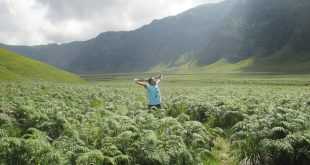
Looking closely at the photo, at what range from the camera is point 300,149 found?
8891 millimetres

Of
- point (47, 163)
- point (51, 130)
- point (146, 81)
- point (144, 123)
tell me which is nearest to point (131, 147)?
point (47, 163)

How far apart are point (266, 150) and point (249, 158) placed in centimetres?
51

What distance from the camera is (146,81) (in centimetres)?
1797

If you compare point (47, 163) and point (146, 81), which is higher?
point (146, 81)

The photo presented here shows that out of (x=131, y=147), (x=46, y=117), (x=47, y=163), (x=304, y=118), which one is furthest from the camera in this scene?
(x=46, y=117)

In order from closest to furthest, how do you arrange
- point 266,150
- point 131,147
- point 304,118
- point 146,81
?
point 131,147 → point 266,150 → point 304,118 → point 146,81

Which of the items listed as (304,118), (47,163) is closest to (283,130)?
(304,118)

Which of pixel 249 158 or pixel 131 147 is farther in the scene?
pixel 249 158

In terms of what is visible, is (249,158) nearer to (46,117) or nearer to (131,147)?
(131,147)

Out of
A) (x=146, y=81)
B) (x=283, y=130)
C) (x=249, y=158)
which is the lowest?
(x=249, y=158)

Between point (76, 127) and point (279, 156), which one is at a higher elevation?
point (76, 127)

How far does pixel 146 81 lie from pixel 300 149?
396 inches

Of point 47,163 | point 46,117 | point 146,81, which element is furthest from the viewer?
point 146,81

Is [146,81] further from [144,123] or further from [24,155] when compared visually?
[24,155]
